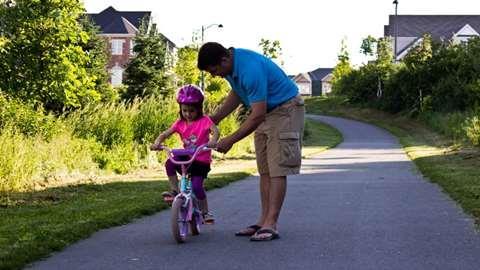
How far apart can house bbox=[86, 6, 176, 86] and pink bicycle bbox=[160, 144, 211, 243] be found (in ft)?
246

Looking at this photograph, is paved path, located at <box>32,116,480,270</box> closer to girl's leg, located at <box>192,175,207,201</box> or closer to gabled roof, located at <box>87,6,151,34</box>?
girl's leg, located at <box>192,175,207,201</box>

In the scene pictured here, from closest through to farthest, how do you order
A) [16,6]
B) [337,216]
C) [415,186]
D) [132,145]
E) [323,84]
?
[337,216] < [415,186] < [132,145] < [16,6] < [323,84]

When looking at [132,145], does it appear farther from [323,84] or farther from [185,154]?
[323,84]

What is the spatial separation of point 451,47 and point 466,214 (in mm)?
48438

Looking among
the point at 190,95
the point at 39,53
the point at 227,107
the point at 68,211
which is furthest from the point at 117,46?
the point at 190,95

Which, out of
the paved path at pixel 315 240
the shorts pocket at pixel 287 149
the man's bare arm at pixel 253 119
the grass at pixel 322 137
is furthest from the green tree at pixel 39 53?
the grass at pixel 322 137

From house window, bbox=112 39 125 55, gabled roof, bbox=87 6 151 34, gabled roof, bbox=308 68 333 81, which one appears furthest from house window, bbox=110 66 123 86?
gabled roof, bbox=308 68 333 81

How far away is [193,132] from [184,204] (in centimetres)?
76

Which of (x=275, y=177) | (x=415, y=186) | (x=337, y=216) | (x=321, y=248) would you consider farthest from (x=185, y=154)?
(x=415, y=186)

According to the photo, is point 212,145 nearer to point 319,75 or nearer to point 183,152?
point 183,152

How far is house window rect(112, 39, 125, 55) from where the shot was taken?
84244 millimetres

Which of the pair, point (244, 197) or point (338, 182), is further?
point (338, 182)

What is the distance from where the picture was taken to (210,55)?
7344mm

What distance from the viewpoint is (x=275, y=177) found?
25.3ft
